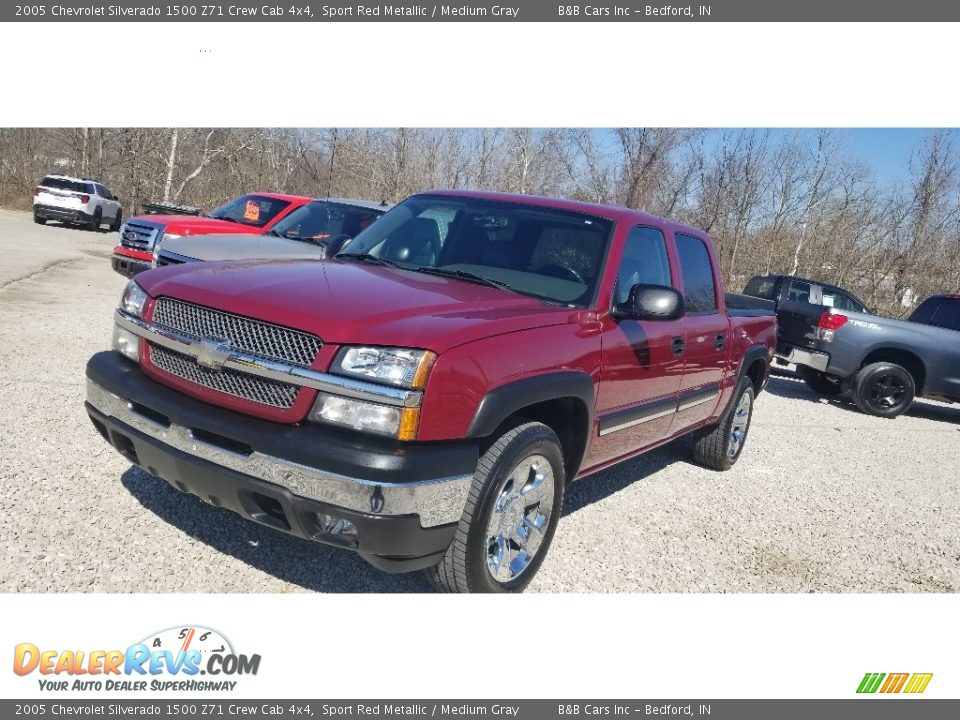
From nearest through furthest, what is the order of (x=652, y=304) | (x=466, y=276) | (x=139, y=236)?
1. (x=652, y=304)
2. (x=466, y=276)
3. (x=139, y=236)

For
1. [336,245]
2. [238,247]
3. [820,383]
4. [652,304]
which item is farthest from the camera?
[820,383]

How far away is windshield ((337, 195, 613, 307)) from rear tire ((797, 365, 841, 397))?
852 cm

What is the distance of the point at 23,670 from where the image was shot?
2.73 metres

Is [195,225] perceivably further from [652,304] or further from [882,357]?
[882,357]

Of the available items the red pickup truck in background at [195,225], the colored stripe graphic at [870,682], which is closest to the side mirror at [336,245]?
the colored stripe graphic at [870,682]

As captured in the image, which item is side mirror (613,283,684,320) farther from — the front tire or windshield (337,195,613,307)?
the front tire

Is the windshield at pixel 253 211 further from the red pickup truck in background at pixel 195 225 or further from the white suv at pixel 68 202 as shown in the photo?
the white suv at pixel 68 202

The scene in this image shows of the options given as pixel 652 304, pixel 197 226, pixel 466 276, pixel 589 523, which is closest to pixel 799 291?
pixel 589 523

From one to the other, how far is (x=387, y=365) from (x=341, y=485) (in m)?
0.46

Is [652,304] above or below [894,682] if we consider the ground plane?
above

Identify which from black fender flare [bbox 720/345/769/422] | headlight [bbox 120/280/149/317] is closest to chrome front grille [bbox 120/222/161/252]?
headlight [bbox 120/280/149/317]

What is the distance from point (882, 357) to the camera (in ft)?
33.6

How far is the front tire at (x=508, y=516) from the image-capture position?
2912 millimetres

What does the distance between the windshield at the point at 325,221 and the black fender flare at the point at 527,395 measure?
6.30m
